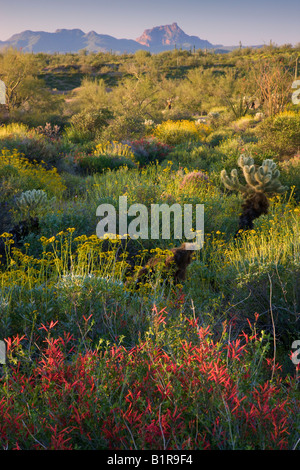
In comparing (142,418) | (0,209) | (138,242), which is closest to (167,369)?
(142,418)

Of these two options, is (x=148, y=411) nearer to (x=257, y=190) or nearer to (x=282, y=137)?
(x=257, y=190)

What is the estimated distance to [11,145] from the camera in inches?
450

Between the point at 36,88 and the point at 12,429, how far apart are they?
2332 cm

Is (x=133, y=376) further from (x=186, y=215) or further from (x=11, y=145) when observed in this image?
(x=11, y=145)

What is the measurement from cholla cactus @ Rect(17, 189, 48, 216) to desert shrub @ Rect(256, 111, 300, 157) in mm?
8199

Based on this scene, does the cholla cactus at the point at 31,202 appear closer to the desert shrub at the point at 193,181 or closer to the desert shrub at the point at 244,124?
the desert shrub at the point at 193,181

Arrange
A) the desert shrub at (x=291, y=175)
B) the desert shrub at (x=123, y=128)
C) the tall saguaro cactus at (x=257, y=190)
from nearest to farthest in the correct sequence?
the tall saguaro cactus at (x=257, y=190) < the desert shrub at (x=291, y=175) < the desert shrub at (x=123, y=128)

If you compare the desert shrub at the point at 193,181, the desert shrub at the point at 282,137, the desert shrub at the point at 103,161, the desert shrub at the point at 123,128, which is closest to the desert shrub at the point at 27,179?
the desert shrub at the point at 103,161

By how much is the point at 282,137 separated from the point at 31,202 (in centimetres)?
909

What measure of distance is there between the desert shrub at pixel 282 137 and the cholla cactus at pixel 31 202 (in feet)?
26.9

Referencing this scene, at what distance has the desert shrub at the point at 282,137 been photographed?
41.5ft

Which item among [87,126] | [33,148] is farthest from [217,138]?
[33,148]

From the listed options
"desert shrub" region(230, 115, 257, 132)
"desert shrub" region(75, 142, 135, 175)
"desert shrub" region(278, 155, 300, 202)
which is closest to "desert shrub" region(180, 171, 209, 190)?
"desert shrub" region(278, 155, 300, 202)

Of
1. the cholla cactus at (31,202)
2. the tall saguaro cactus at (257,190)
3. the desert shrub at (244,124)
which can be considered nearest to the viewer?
the cholla cactus at (31,202)
